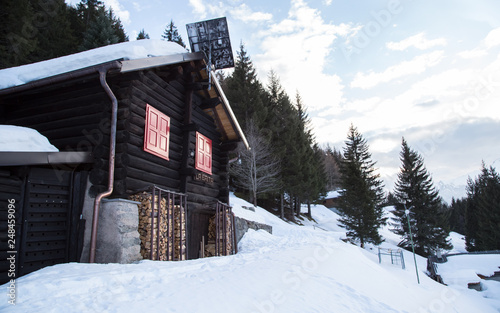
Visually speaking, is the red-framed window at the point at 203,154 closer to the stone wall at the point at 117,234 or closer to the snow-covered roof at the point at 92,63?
the snow-covered roof at the point at 92,63

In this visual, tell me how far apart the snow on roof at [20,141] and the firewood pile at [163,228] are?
234cm

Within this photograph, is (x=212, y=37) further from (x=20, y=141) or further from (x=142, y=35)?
(x=142, y=35)

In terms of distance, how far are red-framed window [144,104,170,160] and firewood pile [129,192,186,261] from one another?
1.38 meters

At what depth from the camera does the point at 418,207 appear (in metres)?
27.2

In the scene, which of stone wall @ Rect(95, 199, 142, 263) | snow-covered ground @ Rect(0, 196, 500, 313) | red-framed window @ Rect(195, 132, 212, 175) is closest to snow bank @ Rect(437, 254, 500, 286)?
snow-covered ground @ Rect(0, 196, 500, 313)

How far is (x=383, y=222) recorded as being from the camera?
23578 mm

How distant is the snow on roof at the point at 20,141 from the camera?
5668 mm

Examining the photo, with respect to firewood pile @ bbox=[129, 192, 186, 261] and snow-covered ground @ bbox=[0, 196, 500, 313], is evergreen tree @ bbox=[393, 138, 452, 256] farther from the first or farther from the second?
firewood pile @ bbox=[129, 192, 186, 261]

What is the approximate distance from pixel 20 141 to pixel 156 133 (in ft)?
10.5

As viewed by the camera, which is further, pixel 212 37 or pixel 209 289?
pixel 212 37

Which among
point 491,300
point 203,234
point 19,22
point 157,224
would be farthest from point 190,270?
point 19,22

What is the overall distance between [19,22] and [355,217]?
26494mm

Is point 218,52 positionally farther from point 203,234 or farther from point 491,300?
point 491,300

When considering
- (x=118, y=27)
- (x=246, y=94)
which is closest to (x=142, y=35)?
(x=118, y=27)
